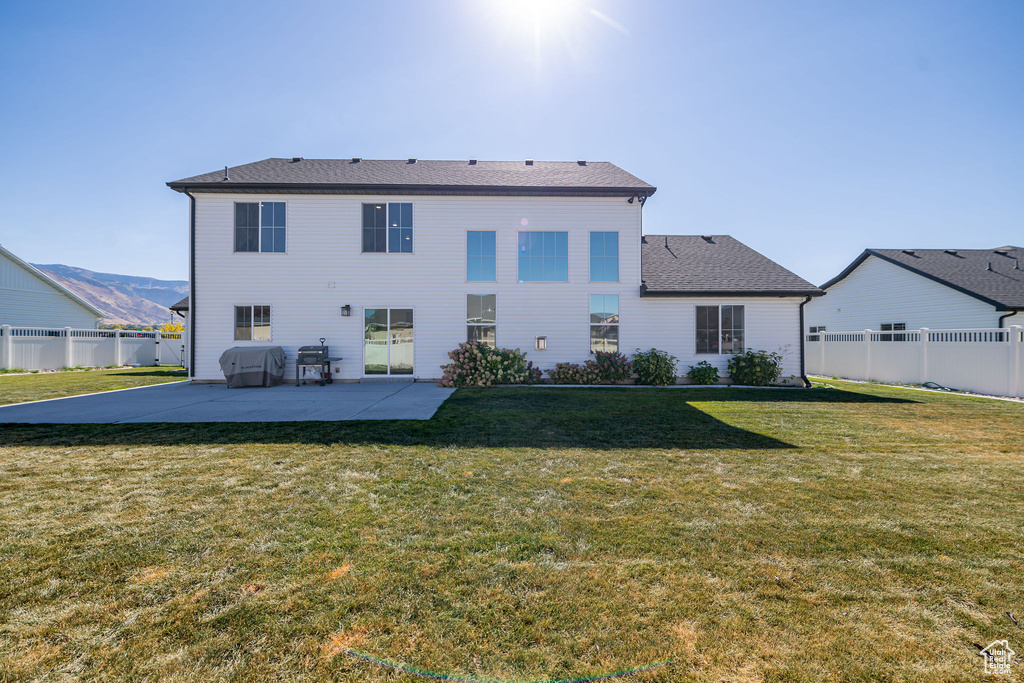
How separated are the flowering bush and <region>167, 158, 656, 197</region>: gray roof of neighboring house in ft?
16.1

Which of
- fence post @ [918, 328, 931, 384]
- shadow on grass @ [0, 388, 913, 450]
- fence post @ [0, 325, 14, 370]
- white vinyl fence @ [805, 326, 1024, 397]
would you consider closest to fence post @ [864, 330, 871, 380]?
white vinyl fence @ [805, 326, 1024, 397]

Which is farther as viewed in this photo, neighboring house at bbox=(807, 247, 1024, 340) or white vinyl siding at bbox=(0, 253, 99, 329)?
white vinyl siding at bbox=(0, 253, 99, 329)

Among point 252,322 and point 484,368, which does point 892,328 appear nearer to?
point 484,368

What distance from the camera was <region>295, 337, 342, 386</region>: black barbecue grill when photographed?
12.2m

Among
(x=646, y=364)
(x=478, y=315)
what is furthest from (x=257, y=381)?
(x=646, y=364)

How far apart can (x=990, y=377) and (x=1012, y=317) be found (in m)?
6.75

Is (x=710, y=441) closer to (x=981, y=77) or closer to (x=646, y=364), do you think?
(x=646, y=364)

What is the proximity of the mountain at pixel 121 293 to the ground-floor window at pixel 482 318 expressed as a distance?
160679 millimetres

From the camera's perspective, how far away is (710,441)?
539 cm

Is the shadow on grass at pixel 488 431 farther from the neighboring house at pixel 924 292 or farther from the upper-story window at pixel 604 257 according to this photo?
the neighboring house at pixel 924 292

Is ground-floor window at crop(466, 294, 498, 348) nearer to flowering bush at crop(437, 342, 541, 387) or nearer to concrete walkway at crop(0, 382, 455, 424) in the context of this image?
flowering bush at crop(437, 342, 541, 387)

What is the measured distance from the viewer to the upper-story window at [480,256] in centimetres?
1300

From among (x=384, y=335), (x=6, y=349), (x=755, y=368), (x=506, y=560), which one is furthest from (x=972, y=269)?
(x=6, y=349)

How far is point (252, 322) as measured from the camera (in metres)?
12.8
